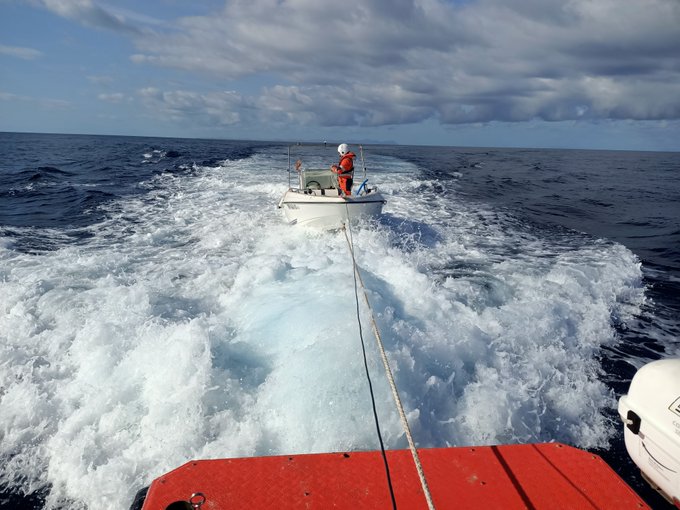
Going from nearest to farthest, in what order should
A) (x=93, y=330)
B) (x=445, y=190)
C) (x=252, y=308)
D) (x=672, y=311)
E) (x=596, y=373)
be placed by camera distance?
(x=93, y=330), (x=596, y=373), (x=252, y=308), (x=672, y=311), (x=445, y=190)

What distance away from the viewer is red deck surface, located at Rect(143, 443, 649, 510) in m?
2.31

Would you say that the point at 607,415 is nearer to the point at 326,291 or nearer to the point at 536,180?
the point at 326,291

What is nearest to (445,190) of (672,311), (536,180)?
(536,180)

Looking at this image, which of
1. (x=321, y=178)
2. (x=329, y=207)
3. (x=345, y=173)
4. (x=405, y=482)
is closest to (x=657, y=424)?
(x=405, y=482)

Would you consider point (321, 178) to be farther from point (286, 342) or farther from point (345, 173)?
point (286, 342)

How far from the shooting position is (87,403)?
13.6ft

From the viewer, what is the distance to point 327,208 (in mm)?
10062

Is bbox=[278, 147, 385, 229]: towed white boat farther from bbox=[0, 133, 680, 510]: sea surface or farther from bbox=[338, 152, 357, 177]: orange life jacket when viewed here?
bbox=[338, 152, 357, 177]: orange life jacket

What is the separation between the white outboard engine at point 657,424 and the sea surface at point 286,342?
1.53 m

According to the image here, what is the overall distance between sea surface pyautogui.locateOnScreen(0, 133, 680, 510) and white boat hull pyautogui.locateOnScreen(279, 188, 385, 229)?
1.11 feet

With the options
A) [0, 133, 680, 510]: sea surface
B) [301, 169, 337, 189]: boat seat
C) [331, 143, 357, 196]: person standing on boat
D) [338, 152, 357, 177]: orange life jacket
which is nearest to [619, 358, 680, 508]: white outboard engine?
[0, 133, 680, 510]: sea surface

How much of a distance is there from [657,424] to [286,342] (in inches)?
149

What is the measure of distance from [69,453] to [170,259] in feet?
18.9

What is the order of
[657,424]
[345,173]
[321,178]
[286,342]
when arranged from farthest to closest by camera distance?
[321,178] < [345,173] < [286,342] < [657,424]
